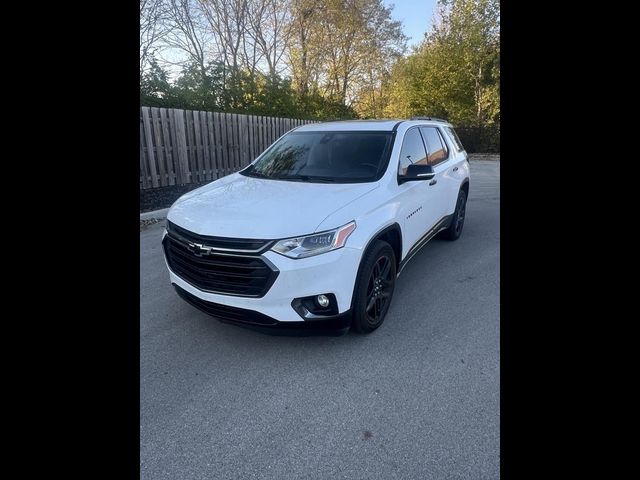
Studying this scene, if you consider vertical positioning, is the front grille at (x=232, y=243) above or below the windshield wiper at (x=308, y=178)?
below

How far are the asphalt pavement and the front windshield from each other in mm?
1378

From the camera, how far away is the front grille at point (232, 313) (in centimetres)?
250

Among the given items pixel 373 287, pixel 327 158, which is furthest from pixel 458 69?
pixel 373 287

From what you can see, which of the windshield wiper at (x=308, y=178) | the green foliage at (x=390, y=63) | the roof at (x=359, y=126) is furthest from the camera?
the green foliage at (x=390, y=63)

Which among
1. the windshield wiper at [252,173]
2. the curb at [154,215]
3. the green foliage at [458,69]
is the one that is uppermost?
the green foliage at [458,69]

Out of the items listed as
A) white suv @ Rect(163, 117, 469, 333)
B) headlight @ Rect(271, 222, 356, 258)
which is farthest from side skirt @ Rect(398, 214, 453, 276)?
headlight @ Rect(271, 222, 356, 258)

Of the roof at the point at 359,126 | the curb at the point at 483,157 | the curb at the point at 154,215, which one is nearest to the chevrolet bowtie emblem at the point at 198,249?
the roof at the point at 359,126

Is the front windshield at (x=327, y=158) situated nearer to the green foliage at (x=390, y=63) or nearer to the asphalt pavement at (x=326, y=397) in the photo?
the asphalt pavement at (x=326, y=397)

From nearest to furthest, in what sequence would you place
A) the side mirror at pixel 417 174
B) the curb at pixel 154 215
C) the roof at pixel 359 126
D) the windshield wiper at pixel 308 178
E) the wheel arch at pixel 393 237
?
the wheel arch at pixel 393 237 → the side mirror at pixel 417 174 → the windshield wiper at pixel 308 178 → the roof at pixel 359 126 → the curb at pixel 154 215

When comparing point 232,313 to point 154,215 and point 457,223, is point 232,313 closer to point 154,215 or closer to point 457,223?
point 457,223

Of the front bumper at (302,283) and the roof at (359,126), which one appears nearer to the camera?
the front bumper at (302,283)

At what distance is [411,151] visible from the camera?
12.8 ft
